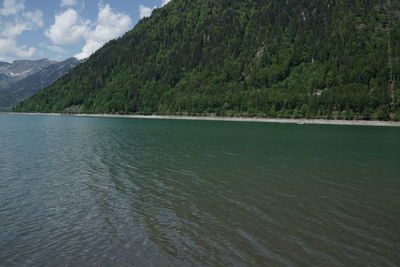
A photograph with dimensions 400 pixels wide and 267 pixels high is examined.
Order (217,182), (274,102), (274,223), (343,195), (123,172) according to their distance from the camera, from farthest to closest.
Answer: (274,102)
(123,172)
(217,182)
(343,195)
(274,223)

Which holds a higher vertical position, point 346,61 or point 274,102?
point 346,61

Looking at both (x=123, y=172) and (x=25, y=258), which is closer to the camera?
(x=25, y=258)

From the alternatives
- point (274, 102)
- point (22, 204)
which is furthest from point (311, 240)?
point (274, 102)

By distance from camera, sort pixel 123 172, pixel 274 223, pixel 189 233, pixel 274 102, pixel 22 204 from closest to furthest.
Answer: pixel 189 233, pixel 274 223, pixel 22 204, pixel 123 172, pixel 274 102

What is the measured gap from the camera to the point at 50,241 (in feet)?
49.0

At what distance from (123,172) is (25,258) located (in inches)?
731

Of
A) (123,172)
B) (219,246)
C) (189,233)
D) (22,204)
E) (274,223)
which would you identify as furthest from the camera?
(123,172)

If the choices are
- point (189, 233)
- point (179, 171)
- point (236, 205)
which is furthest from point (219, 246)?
point (179, 171)

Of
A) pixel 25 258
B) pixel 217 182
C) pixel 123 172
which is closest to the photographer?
pixel 25 258

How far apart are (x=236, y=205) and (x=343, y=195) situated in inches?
357

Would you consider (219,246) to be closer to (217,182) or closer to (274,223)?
(274,223)

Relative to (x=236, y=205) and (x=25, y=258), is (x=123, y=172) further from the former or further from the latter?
(x=25, y=258)

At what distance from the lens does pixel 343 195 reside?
24.1 metres

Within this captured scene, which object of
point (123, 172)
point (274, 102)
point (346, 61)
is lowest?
point (123, 172)
